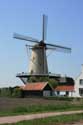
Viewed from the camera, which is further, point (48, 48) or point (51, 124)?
point (48, 48)

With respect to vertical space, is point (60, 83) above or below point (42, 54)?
below

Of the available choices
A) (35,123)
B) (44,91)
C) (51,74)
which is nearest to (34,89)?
(44,91)

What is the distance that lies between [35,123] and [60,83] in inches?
3473

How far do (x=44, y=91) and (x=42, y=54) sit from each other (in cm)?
1066

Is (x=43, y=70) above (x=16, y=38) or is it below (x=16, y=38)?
below

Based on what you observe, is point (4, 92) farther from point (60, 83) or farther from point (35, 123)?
point (35, 123)

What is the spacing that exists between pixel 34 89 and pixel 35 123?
248 ft

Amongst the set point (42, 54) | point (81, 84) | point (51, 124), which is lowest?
point (51, 124)

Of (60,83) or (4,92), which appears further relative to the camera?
(60,83)

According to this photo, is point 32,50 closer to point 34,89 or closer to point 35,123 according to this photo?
point 34,89

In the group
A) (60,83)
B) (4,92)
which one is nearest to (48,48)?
(60,83)

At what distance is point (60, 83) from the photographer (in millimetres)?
111562

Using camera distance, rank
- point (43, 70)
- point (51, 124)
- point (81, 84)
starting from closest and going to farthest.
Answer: point (51, 124) < point (81, 84) < point (43, 70)

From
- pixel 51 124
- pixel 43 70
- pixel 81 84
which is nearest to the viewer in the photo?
pixel 51 124
